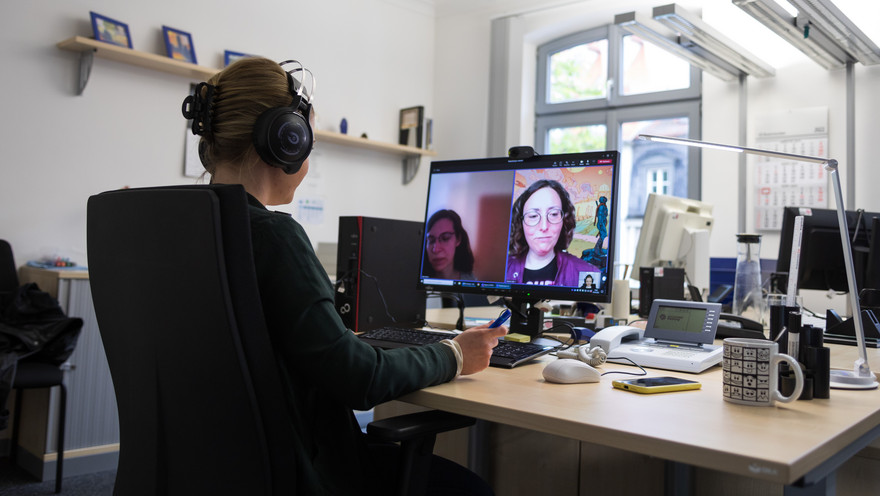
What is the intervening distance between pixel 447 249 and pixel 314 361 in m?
0.86

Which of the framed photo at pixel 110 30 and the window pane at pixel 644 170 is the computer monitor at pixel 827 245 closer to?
the window pane at pixel 644 170

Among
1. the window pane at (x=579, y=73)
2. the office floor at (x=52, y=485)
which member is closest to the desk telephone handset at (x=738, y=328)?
the office floor at (x=52, y=485)

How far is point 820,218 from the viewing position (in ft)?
7.69

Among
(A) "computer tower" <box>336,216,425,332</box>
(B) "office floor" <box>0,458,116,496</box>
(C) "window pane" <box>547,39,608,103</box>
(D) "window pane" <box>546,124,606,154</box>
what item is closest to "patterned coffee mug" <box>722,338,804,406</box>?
(A) "computer tower" <box>336,216,425,332</box>

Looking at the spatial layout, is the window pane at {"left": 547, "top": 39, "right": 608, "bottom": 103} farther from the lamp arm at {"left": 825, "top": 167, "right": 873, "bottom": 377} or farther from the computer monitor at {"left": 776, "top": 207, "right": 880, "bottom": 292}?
the lamp arm at {"left": 825, "top": 167, "right": 873, "bottom": 377}

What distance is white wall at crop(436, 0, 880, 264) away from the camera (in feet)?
12.7

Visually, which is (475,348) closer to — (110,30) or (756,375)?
(756,375)

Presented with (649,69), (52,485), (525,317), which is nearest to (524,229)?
(525,317)

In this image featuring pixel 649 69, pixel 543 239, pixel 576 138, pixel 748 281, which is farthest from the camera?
pixel 576 138

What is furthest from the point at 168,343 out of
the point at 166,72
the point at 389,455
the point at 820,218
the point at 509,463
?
the point at 166,72

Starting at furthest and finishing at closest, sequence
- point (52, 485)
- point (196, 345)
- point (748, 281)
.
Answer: point (52, 485), point (748, 281), point (196, 345)

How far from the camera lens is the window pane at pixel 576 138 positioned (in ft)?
16.4

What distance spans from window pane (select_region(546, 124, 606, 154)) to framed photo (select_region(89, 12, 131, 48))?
119 inches

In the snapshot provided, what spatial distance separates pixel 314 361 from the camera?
101cm
